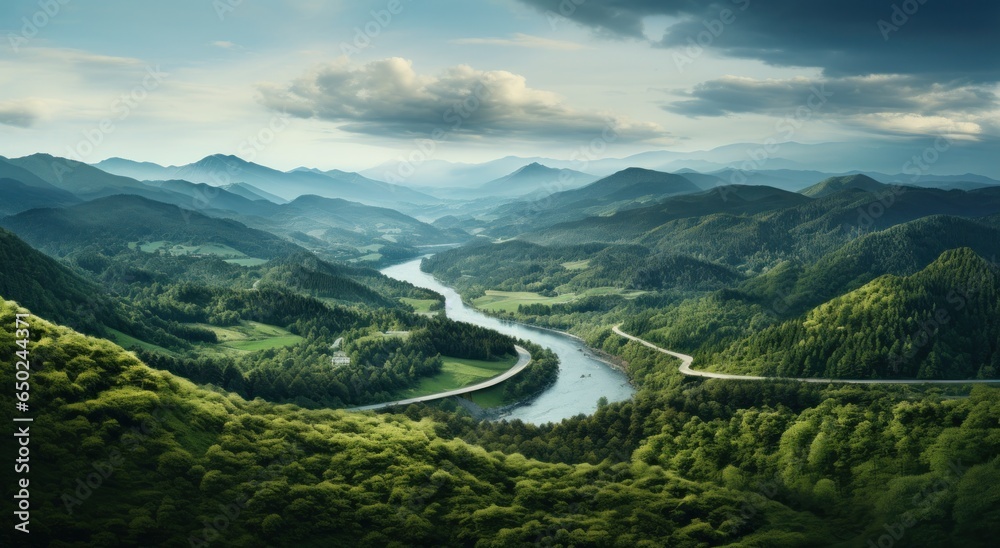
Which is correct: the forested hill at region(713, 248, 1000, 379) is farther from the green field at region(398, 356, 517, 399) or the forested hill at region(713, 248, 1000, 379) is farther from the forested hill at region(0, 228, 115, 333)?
the forested hill at region(0, 228, 115, 333)

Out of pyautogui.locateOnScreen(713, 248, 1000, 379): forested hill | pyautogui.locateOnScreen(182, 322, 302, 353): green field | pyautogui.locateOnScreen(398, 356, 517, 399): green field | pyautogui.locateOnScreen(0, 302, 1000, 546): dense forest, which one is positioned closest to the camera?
pyautogui.locateOnScreen(0, 302, 1000, 546): dense forest

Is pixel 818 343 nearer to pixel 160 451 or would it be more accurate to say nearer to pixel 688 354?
pixel 688 354

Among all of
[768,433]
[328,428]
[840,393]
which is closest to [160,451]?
[328,428]

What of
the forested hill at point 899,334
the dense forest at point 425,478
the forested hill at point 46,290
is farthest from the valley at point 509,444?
the forested hill at point 899,334

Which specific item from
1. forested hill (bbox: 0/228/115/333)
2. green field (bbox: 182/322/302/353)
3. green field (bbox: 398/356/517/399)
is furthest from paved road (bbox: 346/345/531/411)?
forested hill (bbox: 0/228/115/333)

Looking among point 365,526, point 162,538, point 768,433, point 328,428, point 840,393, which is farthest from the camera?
A: point 840,393

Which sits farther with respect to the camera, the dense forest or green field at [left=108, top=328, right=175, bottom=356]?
green field at [left=108, top=328, right=175, bottom=356]
